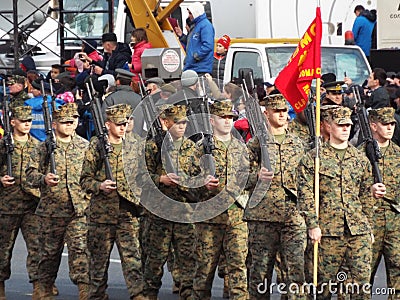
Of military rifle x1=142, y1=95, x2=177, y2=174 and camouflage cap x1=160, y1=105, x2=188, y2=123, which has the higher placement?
camouflage cap x1=160, y1=105, x2=188, y2=123

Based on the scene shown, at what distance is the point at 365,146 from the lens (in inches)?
470

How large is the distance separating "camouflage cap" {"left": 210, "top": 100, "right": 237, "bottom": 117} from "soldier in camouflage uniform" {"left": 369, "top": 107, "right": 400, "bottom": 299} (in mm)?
1351

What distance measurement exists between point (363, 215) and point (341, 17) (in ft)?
39.9

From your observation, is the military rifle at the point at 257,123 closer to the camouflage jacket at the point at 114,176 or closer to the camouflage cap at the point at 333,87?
the camouflage jacket at the point at 114,176

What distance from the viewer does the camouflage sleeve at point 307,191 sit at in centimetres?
1120

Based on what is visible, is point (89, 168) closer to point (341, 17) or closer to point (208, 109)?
point (208, 109)

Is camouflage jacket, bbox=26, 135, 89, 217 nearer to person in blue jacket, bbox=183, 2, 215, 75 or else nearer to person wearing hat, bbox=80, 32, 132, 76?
person in blue jacket, bbox=183, 2, 215, 75

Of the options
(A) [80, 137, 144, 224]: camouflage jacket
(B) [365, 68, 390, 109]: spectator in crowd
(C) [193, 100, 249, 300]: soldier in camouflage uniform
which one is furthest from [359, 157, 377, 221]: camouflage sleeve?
(B) [365, 68, 390, 109]: spectator in crowd

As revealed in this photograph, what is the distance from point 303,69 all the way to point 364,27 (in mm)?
10489

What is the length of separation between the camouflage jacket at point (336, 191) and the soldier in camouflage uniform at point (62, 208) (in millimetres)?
2669

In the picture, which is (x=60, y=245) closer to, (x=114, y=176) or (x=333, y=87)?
(x=114, y=176)

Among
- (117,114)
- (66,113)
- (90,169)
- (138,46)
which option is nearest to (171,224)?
(90,169)

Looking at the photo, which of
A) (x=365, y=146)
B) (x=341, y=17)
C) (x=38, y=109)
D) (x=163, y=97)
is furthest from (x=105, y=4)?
(x=365, y=146)

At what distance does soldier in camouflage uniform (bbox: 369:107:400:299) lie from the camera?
12.0 meters
